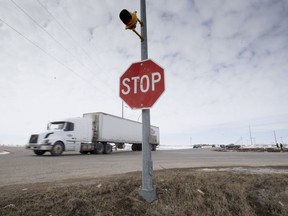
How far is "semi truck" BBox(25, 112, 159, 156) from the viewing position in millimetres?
14375

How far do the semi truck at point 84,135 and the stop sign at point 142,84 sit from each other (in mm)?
12954

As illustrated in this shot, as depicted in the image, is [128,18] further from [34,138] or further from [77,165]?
[34,138]

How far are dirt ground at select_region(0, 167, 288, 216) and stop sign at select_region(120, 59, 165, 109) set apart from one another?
1585 millimetres

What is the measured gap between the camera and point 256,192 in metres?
3.98

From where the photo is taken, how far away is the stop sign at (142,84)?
3.16m

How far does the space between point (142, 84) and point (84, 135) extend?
15033 millimetres

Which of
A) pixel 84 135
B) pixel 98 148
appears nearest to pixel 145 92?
pixel 84 135

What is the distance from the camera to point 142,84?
330cm

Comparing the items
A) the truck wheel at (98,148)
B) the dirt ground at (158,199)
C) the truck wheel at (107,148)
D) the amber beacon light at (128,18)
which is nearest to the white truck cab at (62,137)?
the truck wheel at (98,148)

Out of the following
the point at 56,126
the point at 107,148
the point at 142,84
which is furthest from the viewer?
the point at 107,148

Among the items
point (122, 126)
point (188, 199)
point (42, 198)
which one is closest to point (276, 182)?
point (188, 199)

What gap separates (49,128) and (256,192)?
15.4 metres

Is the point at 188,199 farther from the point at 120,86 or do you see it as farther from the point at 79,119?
the point at 79,119

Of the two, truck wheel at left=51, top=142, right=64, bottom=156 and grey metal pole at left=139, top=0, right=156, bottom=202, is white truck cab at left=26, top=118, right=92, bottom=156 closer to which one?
truck wheel at left=51, top=142, right=64, bottom=156
